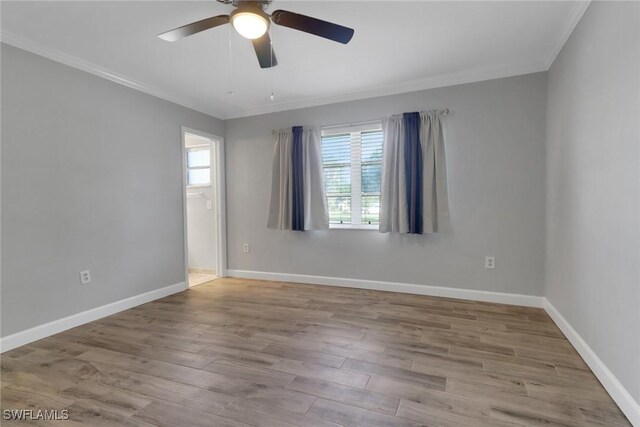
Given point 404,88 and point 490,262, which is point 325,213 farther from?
point 490,262

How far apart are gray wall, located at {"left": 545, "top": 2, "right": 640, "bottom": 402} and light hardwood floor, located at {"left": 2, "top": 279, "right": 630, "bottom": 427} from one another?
1.12 ft

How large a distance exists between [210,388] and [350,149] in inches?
117

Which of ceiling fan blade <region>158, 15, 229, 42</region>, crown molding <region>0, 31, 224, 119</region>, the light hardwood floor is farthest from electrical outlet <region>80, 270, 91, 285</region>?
ceiling fan blade <region>158, 15, 229, 42</region>

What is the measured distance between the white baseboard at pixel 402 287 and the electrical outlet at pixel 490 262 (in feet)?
0.90

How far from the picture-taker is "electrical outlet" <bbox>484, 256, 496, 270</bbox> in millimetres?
3242

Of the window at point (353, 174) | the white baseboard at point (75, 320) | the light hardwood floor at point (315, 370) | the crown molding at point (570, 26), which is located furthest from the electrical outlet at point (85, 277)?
the crown molding at point (570, 26)

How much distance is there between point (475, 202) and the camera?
328 centimetres

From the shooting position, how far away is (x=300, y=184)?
398 centimetres

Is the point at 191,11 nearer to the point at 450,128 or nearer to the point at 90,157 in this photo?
the point at 90,157

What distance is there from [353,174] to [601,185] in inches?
95.2

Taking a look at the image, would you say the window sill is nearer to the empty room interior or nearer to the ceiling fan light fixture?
the empty room interior

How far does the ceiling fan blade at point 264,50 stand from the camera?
2.04 m

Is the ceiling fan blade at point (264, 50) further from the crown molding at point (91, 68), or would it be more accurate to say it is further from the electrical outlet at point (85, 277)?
the electrical outlet at point (85, 277)

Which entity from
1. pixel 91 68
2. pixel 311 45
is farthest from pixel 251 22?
pixel 91 68
